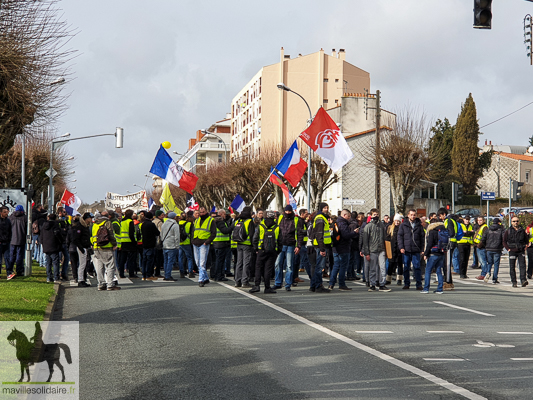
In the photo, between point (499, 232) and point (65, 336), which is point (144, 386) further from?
point (499, 232)

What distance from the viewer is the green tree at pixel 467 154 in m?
65.5

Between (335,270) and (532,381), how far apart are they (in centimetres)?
909

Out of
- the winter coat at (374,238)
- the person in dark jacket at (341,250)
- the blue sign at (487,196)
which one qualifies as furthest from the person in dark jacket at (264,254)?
the blue sign at (487,196)

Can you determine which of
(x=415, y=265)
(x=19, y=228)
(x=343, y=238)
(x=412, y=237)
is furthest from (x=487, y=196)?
(x=19, y=228)

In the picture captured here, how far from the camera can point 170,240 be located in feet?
57.9

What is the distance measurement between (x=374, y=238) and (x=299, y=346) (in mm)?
7657

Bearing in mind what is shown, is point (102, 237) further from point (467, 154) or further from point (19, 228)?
point (467, 154)

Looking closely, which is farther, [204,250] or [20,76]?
[204,250]

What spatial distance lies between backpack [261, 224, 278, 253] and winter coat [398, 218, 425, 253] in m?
3.45

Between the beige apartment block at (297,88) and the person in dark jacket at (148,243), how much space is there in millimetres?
54780

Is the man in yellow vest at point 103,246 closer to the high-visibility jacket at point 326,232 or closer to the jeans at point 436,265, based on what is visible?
the high-visibility jacket at point 326,232

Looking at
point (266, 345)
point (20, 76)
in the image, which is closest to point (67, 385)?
point (266, 345)

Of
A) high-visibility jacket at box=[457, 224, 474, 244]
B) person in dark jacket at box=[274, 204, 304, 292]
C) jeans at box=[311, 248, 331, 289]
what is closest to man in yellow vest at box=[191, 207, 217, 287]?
person in dark jacket at box=[274, 204, 304, 292]

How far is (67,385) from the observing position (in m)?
6.07
